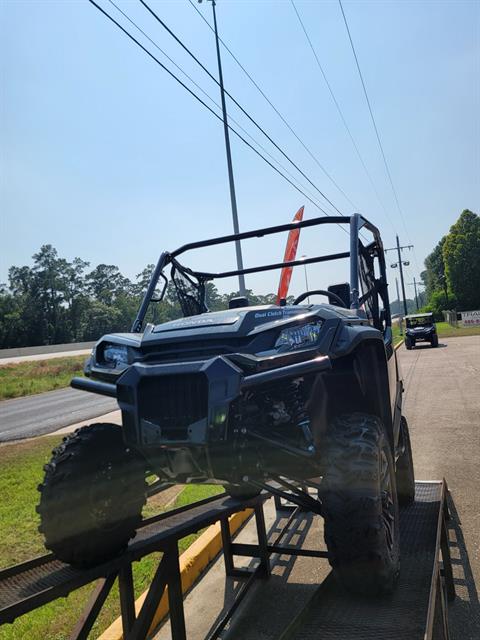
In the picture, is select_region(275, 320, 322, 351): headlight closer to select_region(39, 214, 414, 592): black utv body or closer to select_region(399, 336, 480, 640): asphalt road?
select_region(39, 214, 414, 592): black utv body

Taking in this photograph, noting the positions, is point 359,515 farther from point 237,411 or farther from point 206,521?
point 206,521

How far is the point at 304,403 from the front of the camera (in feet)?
9.45

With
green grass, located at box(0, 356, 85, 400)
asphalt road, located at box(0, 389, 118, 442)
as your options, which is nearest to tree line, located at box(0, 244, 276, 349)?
green grass, located at box(0, 356, 85, 400)

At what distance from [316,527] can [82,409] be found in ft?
40.8

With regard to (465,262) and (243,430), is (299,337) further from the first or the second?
(465,262)

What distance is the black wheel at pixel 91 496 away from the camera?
2.79m

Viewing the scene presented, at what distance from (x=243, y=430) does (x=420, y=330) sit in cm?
2649

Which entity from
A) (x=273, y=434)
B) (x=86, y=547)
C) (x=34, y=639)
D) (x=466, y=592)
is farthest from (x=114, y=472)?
(x=466, y=592)

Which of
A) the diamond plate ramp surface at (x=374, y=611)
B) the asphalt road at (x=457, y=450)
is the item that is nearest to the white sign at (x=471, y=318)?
the asphalt road at (x=457, y=450)

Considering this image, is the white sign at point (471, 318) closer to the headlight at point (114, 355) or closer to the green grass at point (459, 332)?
the green grass at point (459, 332)

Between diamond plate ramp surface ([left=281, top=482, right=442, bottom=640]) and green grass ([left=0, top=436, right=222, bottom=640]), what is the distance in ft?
5.11

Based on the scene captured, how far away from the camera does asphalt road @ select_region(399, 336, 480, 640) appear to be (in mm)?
3678

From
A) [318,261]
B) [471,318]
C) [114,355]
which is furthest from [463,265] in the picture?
[114,355]

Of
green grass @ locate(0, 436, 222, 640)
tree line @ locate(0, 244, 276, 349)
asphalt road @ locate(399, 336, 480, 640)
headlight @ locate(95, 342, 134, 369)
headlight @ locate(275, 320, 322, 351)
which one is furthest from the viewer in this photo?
tree line @ locate(0, 244, 276, 349)
